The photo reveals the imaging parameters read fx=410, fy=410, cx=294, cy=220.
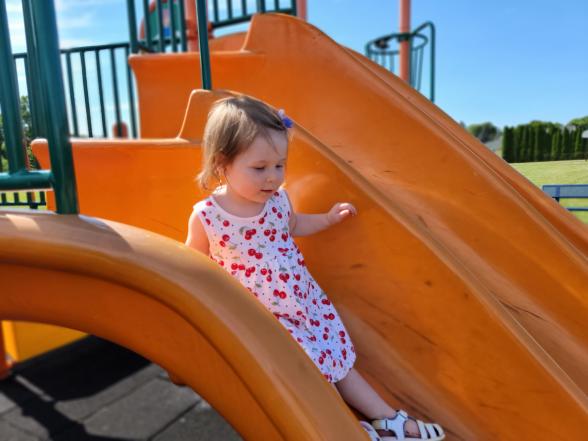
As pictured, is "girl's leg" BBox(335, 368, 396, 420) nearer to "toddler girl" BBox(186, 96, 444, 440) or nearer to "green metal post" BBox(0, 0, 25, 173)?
"toddler girl" BBox(186, 96, 444, 440)

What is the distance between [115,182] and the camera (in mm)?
1090

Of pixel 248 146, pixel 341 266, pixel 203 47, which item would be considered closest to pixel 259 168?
pixel 248 146

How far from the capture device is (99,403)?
1.83 m

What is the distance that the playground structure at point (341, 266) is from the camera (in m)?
0.59

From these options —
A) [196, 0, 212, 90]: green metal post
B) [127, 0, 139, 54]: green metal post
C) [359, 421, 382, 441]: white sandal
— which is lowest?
[359, 421, 382, 441]: white sandal

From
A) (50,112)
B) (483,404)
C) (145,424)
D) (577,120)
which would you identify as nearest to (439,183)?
(577,120)

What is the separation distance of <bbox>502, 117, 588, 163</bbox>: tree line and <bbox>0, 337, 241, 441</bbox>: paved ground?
1.44 meters

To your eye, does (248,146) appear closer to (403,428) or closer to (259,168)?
(259,168)

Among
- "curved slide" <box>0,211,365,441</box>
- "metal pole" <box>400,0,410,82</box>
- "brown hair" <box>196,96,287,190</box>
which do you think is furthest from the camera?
"metal pole" <box>400,0,410,82</box>

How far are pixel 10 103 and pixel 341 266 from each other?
726 millimetres

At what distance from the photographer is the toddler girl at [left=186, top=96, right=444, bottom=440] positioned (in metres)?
0.85

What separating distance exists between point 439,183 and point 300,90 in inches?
28.5

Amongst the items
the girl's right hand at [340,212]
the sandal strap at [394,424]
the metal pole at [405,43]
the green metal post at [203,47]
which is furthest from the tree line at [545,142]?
the metal pole at [405,43]

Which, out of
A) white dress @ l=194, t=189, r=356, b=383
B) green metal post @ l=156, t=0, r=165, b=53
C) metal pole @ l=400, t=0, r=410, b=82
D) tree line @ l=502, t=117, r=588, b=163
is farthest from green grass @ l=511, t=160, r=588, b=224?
metal pole @ l=400, t=0, r=410, b=82
